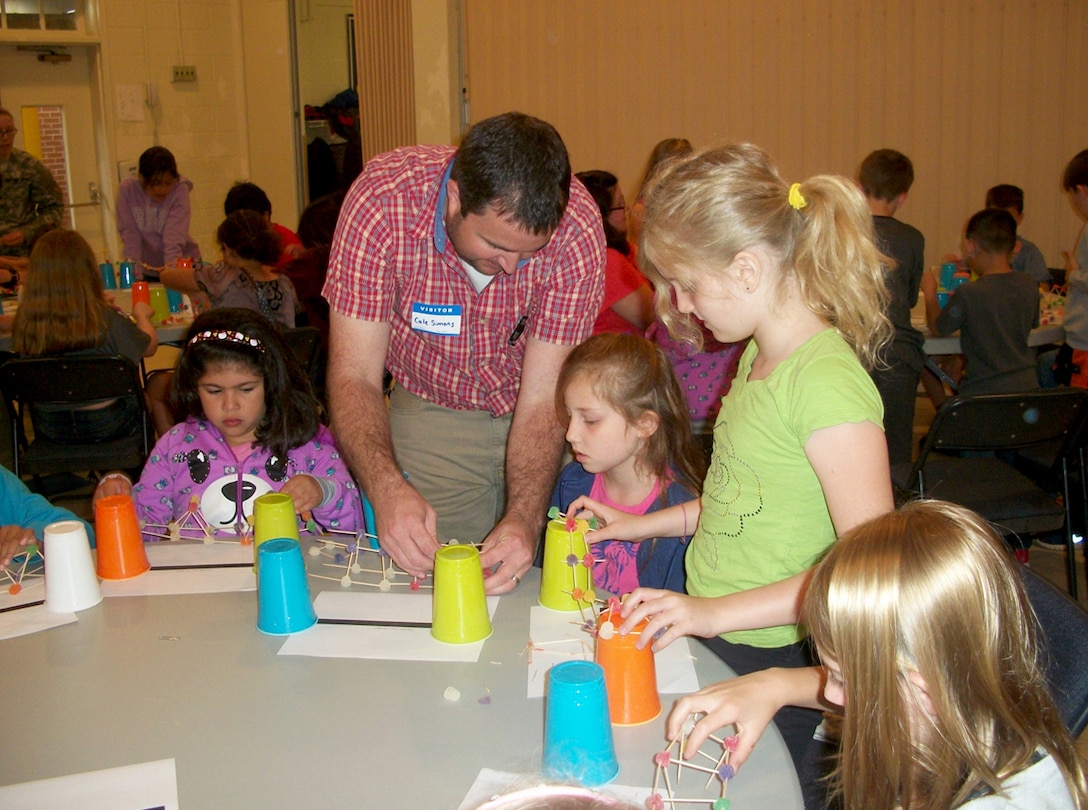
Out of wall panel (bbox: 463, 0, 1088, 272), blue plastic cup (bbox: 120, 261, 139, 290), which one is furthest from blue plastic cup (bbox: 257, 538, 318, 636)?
wall panel (bbox: 463, 0, 1088, 272)

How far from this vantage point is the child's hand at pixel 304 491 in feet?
7.21

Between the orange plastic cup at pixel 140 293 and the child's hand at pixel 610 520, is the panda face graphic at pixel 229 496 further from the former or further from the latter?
the orange plastic cup at pixel 140 293

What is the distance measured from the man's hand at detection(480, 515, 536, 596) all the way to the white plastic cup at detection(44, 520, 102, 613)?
68 cm

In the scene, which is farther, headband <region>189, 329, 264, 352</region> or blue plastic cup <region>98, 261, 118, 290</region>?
blue plastic cup <region>98, 261, 118, 290</region>

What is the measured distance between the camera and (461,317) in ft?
7.49

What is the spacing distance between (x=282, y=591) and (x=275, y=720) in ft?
0.89

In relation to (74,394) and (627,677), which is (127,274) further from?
(627,677)

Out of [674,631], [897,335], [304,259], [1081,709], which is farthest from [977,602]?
[304,259]

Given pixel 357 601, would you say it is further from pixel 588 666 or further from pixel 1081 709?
pixel 1081 709

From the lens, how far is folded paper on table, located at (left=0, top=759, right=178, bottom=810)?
1.16 meters

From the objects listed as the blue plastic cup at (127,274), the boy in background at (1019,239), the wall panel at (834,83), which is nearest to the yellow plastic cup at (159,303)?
the blue plastic cup at (127,274)

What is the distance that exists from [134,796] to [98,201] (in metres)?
7.66

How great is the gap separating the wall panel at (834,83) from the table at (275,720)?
17.6ft

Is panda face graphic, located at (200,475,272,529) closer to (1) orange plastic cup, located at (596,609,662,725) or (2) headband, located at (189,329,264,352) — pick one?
(2) headband, located at (189,329,264,352)
